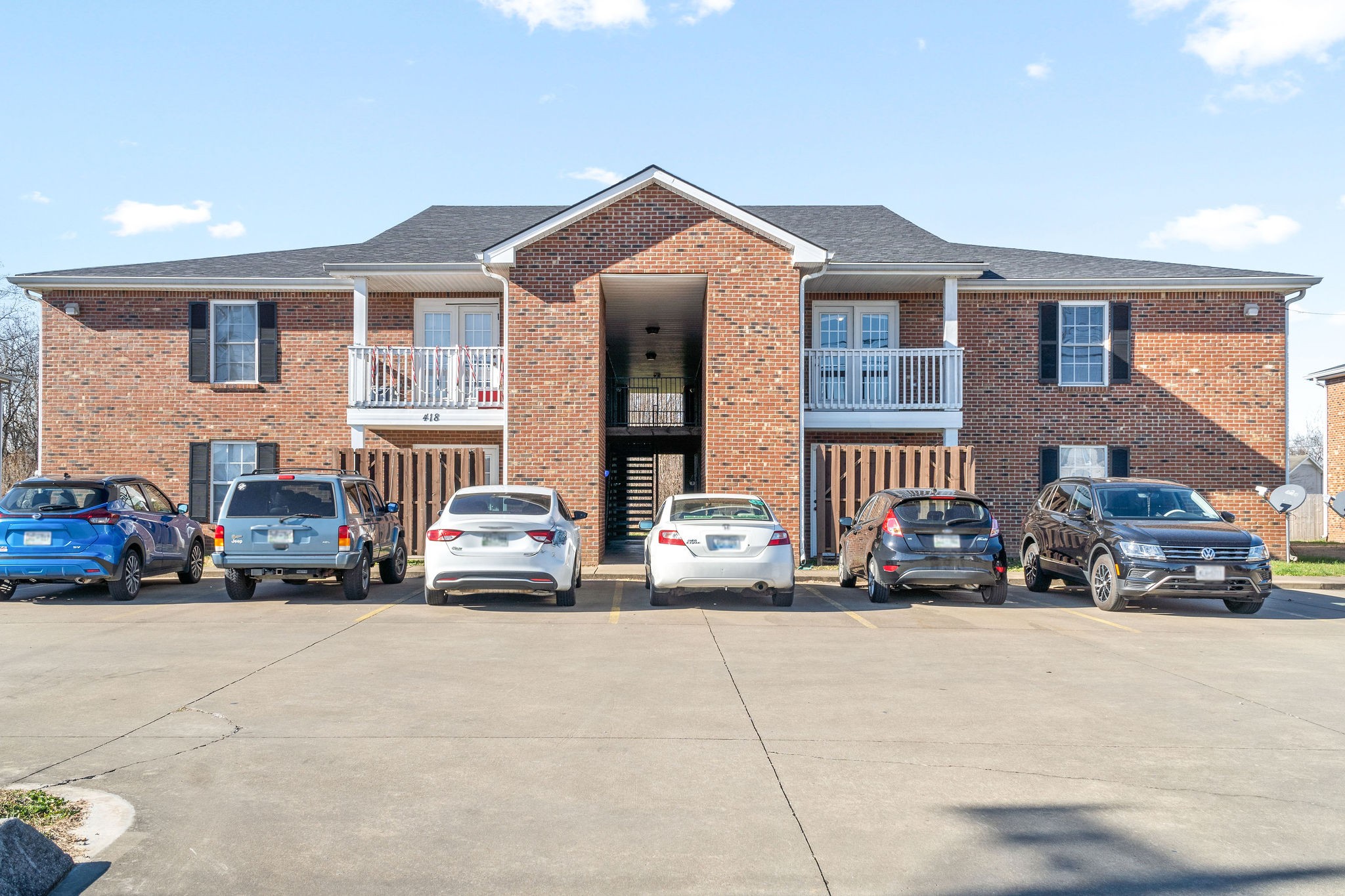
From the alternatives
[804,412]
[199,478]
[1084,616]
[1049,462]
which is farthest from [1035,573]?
[199,478]

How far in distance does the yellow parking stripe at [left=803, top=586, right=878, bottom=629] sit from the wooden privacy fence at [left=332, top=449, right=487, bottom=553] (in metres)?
6.74

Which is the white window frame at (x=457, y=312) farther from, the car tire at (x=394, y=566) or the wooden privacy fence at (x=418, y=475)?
the car tire at (x=394, y=566)

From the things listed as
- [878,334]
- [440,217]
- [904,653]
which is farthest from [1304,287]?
[440,217]

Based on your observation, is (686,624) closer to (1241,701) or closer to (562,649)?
(562,649)

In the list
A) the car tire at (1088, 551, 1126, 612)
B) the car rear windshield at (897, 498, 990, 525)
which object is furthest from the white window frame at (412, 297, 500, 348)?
the car tire at (1088, 551, 1126, 612)

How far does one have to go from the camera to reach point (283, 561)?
12852mm

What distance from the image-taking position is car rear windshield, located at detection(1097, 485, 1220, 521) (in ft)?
45.4

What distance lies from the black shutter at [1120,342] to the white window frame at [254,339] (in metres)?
17.4

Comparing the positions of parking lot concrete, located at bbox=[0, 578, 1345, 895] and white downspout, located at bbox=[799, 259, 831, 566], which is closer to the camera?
parking lot concrete, located at bbox=[0, 578, 1345, 895]

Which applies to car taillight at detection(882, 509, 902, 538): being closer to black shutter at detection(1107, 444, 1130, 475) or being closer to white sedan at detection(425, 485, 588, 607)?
white sedan at detection(425, 485, 588, 607)

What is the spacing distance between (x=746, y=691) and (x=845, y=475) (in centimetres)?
1119

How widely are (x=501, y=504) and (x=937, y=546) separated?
17.9 feet

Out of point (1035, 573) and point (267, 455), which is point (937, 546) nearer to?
point (1035, 573)

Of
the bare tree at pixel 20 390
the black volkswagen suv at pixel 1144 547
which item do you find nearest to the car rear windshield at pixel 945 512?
the black volkswagen suv at pixel 1144 547
